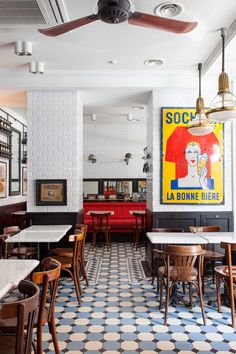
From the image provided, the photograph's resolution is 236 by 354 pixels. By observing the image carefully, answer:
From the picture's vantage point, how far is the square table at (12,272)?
253 centimetres

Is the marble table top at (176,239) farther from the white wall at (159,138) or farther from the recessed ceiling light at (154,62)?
the recessed ceiling light at (154,62)

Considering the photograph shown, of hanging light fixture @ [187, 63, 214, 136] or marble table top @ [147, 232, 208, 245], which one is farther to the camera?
hanging light fixture @ [187, 63, 214, 136]

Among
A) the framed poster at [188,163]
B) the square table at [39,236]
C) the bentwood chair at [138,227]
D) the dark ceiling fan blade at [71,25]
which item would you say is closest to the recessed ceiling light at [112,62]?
the framed poster at [188,163]

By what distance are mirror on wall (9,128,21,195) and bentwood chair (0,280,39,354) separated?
684 cm

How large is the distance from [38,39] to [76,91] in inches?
66.5

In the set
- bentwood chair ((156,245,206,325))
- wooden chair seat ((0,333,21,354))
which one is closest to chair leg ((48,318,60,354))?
wooden chair seat ((0,333,21,354))

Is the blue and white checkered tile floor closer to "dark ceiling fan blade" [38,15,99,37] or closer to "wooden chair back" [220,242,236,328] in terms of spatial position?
"wooden chair back" [220,242,236,328]

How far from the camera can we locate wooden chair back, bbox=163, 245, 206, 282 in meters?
3.98

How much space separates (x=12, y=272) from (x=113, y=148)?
33.0 ft

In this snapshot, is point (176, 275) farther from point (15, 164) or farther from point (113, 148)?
point (113, 148)

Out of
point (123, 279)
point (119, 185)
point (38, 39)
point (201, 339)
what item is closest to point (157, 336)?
point (201, 339)

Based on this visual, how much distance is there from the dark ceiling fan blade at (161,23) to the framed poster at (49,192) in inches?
152

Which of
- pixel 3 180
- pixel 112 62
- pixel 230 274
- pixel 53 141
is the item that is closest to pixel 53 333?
pixel 230 274

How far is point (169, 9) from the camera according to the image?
3914 millimetres
